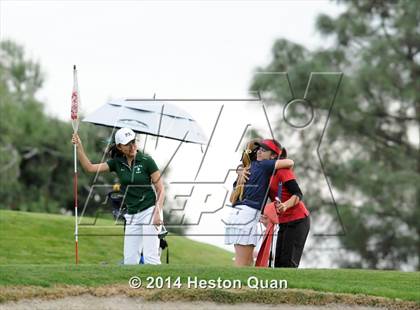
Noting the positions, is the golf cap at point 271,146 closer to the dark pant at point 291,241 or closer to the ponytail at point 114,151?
the dark pant at point 291,241

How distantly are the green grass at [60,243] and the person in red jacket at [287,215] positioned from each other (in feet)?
25.0

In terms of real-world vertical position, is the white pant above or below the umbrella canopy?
below

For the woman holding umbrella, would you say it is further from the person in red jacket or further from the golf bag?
the person in red jacket

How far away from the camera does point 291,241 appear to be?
18922 millimetres

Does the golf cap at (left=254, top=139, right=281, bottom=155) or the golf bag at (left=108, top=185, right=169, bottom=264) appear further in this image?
the golf bag at (left=108, top=185, right=169, bottom=264)

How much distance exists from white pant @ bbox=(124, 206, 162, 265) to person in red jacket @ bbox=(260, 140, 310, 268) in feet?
5.32

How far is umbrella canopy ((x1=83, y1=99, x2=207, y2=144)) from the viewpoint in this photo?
20.7 meters

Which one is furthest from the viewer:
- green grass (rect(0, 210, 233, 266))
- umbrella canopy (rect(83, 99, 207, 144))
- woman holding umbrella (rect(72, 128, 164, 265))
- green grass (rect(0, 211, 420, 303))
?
green grass (rect(0, 210, 233, 266))

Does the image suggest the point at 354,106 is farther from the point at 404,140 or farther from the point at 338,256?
the point at 338,256

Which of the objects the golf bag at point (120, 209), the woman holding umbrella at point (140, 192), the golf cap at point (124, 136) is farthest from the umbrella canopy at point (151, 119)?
the golf cap at point (124, 136)

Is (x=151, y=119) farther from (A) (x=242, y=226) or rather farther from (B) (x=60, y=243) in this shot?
(B) (x=60, y=243)

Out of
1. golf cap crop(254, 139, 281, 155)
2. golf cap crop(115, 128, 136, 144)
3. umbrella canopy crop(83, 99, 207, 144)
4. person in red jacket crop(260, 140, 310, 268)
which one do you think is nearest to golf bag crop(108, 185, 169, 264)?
umbrella canopy crop(83, 99, 207, 144)

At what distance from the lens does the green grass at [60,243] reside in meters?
26.3

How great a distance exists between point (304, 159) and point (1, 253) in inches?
1077
